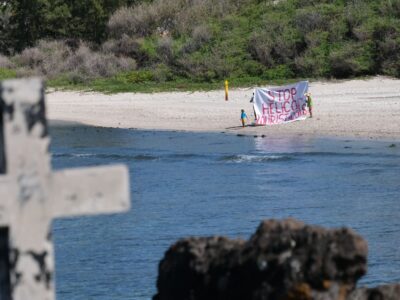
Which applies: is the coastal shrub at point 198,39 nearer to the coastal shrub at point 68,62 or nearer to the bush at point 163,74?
the bush at point 163,74

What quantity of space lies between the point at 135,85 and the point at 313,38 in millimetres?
7325

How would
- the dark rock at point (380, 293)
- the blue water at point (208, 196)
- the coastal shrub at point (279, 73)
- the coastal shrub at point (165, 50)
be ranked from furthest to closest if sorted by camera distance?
1. the coastal shrub at point (165, 50)
2. the coastal shrub at point (279, 73)
3. the blue water at point (208, 196)
4. the dark rock at point (380, 293)

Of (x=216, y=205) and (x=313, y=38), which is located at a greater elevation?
(x=313, y=38)

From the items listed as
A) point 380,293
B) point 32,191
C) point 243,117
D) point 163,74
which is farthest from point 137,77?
point 32,191

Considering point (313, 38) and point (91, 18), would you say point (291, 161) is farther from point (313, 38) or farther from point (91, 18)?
point (91, 18)

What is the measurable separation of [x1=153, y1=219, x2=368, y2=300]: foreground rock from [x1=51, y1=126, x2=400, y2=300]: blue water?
8177 mm

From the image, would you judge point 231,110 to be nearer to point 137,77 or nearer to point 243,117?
point 243,117

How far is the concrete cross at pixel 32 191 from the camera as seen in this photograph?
2854 millimetres

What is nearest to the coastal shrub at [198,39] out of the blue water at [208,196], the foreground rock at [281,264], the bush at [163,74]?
the bush at [163,74]

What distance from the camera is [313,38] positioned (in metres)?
42.3

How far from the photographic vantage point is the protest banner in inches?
1248

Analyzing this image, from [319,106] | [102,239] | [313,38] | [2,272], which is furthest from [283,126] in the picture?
[2,272]

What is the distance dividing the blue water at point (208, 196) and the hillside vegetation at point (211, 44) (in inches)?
353

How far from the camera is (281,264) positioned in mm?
4016
